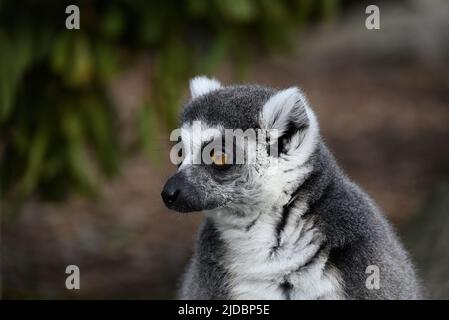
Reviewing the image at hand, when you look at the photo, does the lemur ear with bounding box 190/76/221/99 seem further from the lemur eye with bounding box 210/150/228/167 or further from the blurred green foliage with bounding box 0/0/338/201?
the blurred green foliage with bounding box 0/0/338/201

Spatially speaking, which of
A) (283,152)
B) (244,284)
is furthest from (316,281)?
(283,152)

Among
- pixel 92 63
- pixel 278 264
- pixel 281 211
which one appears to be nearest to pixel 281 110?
pixel 281 211

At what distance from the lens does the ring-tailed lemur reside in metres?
4.56

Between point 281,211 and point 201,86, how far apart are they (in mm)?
1060

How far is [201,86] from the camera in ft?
17.0

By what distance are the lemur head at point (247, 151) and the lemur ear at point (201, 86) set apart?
0.44 m

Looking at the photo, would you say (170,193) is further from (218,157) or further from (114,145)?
(114,145)

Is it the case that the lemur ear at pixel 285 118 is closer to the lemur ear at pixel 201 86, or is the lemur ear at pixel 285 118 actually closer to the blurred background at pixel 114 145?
the lemur ear at pixel 201 86

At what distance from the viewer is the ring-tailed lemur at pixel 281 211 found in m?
4.56

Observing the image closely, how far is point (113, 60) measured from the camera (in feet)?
23.6

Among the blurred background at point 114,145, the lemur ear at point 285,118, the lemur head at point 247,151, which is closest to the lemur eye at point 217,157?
the lemur head at point 247,151

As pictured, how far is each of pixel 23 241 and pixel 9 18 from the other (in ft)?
10.9

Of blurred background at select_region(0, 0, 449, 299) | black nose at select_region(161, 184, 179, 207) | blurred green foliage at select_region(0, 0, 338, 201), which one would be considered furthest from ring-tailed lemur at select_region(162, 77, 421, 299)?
blurred green foliage at select_region(0, 0, 338, 201)

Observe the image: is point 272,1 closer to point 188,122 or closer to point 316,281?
point 188,122
